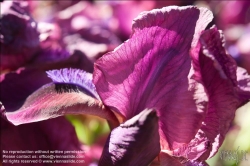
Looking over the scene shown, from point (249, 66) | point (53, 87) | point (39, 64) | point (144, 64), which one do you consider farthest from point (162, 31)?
point (249, 66)

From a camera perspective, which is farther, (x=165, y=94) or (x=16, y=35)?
(x=16, y=35)

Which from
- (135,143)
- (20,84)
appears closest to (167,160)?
(135,143)

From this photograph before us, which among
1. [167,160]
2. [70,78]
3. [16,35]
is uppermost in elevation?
[16,35]

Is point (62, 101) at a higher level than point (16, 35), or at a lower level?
lower

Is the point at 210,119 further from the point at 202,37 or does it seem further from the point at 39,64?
the point at 39,64

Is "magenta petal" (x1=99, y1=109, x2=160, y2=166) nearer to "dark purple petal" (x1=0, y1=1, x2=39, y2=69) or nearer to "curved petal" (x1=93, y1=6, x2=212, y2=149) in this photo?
"curved petal" (x1=93, y1=6, x2=212, y2=149)

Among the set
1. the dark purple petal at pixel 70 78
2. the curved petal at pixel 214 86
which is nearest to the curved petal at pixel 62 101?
the dark purple petal at pixel 70 78

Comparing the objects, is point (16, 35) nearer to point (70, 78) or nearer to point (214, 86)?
point (70, 78)
